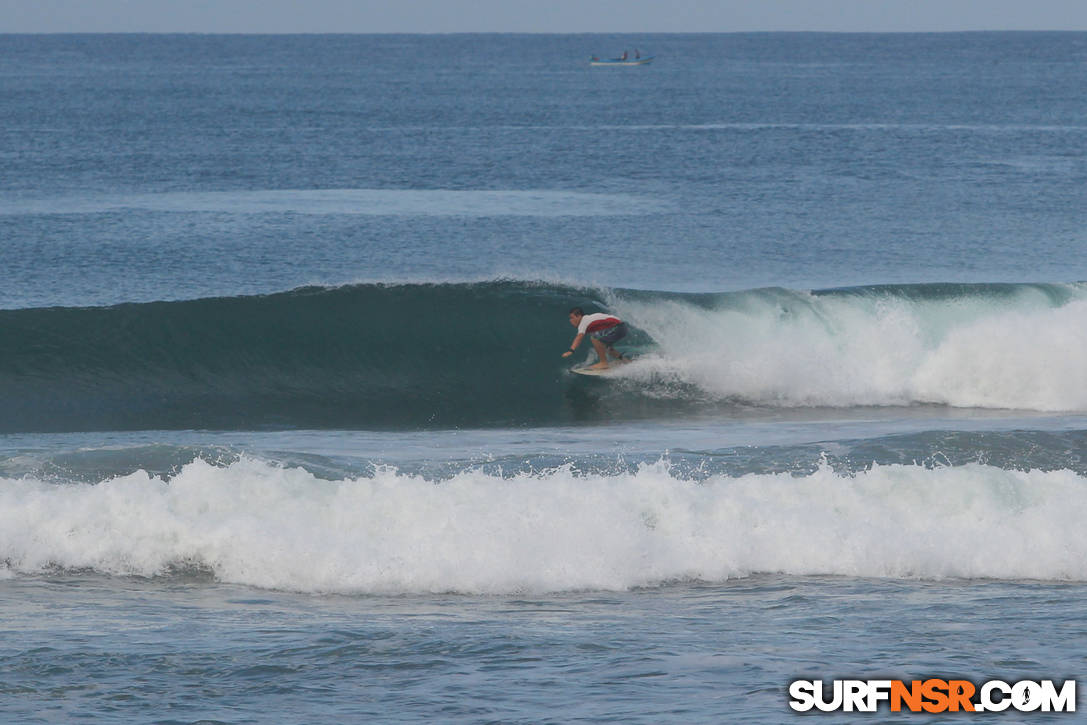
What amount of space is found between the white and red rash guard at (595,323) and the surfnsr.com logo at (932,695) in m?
10.8

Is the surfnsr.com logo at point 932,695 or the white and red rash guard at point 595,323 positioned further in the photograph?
the white and red rash guard at point 595,323

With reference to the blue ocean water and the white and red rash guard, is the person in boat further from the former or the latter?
the blue ocean water

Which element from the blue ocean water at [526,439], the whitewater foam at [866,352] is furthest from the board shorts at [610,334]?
the whitewater foam at [866,352]

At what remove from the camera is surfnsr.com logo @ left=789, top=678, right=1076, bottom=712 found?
7.28 metres

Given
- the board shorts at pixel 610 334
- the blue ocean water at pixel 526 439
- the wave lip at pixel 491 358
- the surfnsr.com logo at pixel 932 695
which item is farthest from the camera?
the board shorts at pixel 610 334

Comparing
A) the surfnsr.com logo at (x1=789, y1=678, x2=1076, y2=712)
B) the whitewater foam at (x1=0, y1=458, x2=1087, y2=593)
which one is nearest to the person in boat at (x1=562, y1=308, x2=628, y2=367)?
the whitewater foam at (x1=0, y1=458, x2=1087, y2=593)

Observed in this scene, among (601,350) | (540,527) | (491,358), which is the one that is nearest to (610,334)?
(601,350)

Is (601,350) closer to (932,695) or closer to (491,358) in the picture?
(491,358)

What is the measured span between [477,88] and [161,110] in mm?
27686

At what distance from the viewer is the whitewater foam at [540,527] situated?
10477 millimetres

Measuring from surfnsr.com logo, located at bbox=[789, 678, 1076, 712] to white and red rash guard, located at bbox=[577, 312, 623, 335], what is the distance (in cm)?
1078

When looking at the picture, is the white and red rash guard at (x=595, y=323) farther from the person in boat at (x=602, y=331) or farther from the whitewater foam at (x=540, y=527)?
the whitewater foam at (x=540, y=527)

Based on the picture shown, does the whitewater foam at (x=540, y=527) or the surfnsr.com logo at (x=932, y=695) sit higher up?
the whitewater foam at (x=540, y=527)

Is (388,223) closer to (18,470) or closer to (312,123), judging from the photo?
(18,470)
